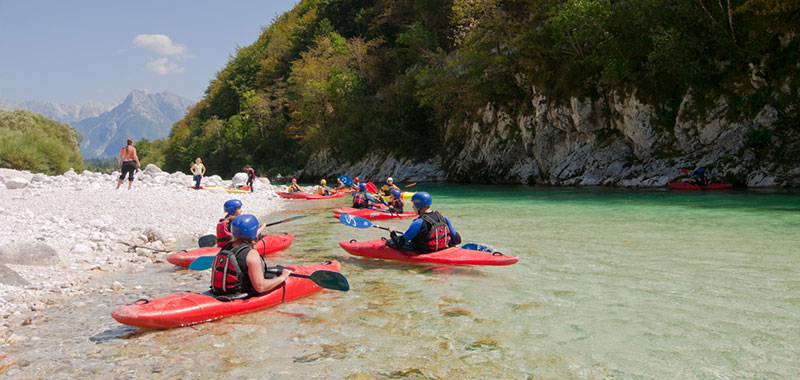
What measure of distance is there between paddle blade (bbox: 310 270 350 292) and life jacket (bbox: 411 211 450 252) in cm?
207

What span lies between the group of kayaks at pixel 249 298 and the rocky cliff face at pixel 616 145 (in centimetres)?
1660

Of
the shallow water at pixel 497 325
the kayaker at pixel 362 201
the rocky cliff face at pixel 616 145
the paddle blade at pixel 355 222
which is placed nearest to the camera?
the shallow water at pixel 497 325

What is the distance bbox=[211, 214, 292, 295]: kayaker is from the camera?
5051mm

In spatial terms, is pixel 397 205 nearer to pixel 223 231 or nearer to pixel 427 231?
pixel 427 231

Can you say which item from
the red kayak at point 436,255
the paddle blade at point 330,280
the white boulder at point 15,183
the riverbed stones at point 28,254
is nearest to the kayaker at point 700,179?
the red kayak at point 436,255

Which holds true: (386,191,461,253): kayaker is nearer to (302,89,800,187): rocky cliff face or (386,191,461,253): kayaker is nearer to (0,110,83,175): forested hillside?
(302,89,800,187): rocky cliff face

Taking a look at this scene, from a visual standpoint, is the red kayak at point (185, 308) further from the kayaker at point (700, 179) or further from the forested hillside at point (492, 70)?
the forested hillside at point (492, 70)

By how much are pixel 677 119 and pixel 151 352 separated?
22.7 meters

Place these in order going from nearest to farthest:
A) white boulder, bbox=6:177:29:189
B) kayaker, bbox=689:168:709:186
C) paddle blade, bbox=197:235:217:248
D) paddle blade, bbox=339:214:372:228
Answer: paddle blade, bbox=197:235:217:248, paddle blade, bbox=339:214:372:228, white boulder, bbox=6:177:29:189, kayaker, bbox=689:168:709:186

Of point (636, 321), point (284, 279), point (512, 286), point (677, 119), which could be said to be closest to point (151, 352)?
point (284, 279)

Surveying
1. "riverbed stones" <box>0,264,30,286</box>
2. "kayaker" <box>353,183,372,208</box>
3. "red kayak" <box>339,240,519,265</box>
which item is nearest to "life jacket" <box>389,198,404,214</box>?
"kayaker" <box>353,183,372,208</box>

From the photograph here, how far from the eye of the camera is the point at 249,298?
5277 mm

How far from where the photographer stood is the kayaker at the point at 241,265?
16.6ft

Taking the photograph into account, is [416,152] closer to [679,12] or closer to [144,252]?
[679,12]
